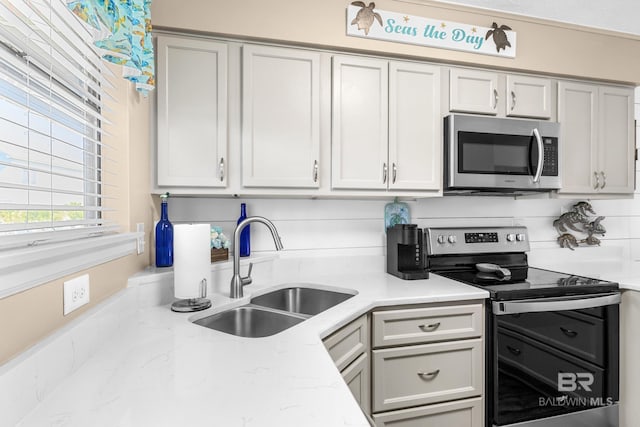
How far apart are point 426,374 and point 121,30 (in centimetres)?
177

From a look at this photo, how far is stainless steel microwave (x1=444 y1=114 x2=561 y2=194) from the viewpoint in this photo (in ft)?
6.57

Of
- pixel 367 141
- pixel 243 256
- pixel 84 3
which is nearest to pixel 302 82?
pixel 367 141

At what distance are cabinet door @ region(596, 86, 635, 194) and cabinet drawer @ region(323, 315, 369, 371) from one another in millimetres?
1927

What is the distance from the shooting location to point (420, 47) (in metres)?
1.95

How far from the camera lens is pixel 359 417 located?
672mm

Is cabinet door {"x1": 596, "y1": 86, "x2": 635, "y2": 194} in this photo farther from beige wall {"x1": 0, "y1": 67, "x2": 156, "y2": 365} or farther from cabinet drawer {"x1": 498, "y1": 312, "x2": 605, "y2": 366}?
beige wall {"x1": 0, "y1": 67, "x2": 156, "y2": 365}

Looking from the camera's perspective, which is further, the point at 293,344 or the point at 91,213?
the point at 91,213

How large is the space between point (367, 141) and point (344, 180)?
10.0 inches

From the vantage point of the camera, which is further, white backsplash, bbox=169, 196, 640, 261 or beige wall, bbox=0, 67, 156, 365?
A: white backsplash, bbox=169, 196, 640, 261

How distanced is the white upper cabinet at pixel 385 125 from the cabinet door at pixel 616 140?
118cm

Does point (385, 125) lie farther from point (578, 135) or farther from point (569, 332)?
point (569, 332)

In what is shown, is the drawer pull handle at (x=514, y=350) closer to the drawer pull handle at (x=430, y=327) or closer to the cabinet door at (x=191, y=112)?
the drawer pull handle at (x=430, y=327)

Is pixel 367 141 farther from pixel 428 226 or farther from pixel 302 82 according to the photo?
pixel 428 226

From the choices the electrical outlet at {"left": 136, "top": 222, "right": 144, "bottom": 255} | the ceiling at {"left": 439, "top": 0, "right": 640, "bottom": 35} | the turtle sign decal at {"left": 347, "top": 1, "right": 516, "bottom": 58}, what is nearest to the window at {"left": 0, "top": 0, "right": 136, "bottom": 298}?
the electrical outlet at {"left": 136, "top": 222, "right": 144, "bottom": 255}
